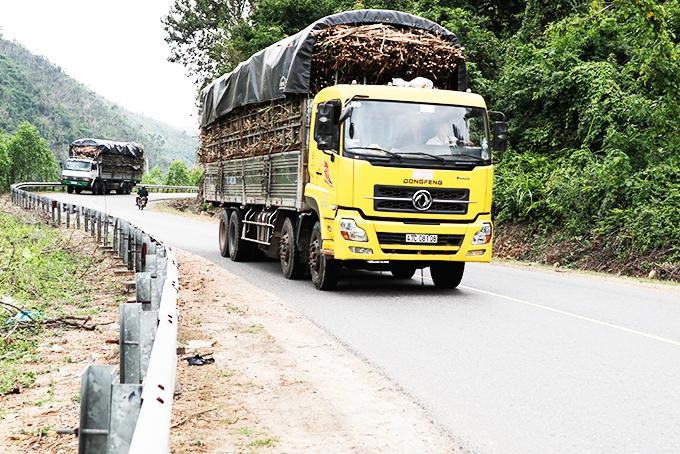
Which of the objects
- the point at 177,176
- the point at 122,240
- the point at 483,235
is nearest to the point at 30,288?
the point at 122,240

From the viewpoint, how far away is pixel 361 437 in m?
4.90

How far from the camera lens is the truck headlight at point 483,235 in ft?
35.9

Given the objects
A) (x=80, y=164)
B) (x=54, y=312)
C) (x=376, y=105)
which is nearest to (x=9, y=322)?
(x=54, y=312)

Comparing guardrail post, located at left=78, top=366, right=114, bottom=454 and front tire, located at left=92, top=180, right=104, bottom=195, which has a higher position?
front tire, located at left=92, top=180, right=104, bottom=195

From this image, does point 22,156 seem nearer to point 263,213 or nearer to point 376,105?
point 263,213

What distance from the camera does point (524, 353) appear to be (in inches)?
288

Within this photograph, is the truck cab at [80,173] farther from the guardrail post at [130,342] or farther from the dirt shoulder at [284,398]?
the guardrail post at [130,342]

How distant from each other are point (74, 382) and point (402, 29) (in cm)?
841

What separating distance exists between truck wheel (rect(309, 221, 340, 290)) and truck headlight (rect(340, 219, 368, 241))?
0.79m

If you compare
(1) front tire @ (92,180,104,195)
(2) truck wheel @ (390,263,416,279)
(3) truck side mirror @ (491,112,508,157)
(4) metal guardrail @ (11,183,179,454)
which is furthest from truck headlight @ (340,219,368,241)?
(1) front tire @ (92,180,104,195)

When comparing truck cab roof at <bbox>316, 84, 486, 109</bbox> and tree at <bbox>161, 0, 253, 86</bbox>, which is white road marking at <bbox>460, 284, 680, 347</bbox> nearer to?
truck cab roof at <bbox>316, 84, 486, 109</bbox>

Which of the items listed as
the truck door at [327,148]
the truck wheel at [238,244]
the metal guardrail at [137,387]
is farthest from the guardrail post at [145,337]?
the truck wheel at [238,244]

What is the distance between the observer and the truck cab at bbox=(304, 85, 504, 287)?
10.6m

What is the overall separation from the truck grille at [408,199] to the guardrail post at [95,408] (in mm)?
7743
